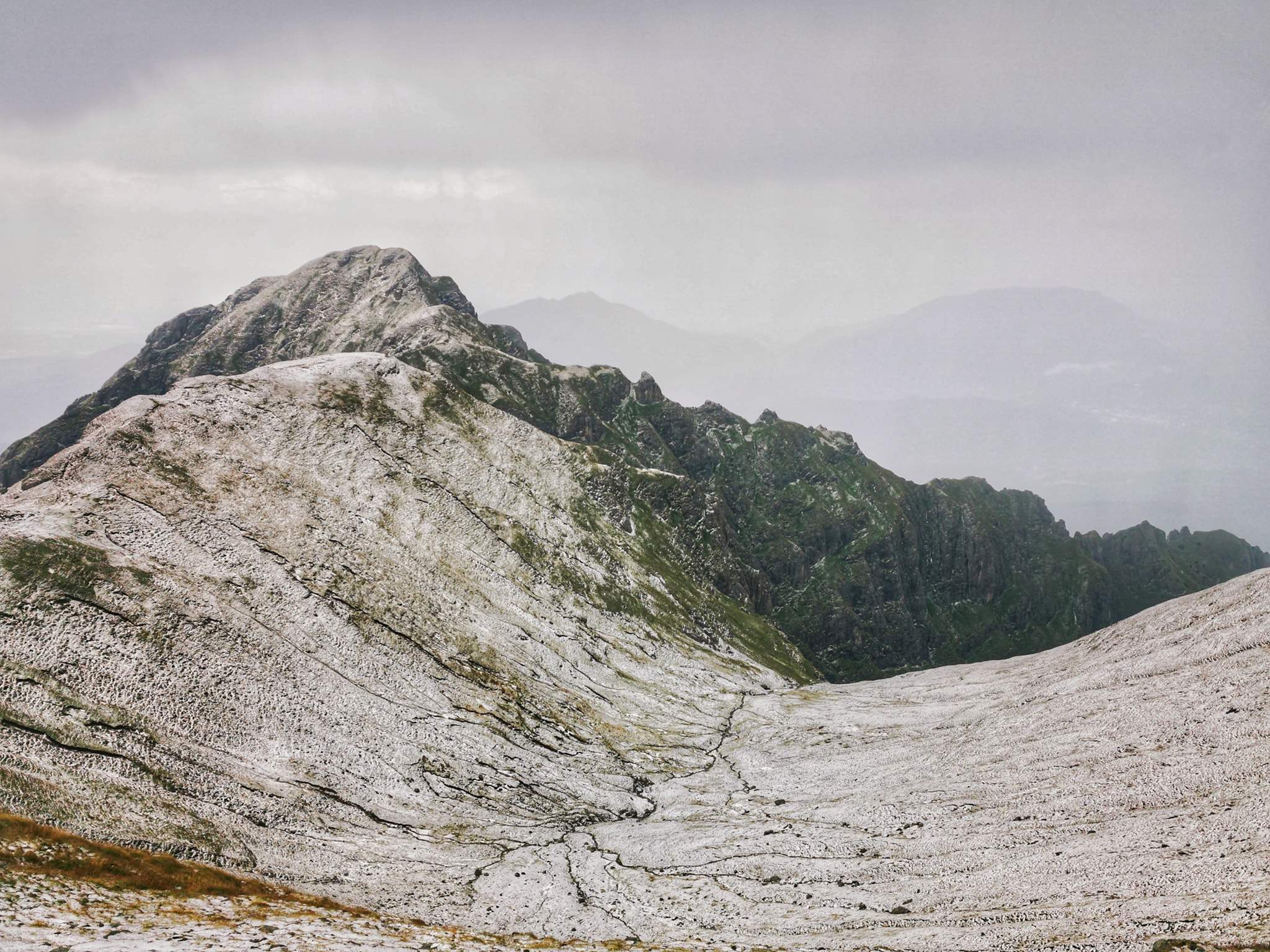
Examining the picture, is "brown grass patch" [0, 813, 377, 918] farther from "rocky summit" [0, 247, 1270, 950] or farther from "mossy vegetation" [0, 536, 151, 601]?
"mossy vegetation" [0, 536, 151, 601]

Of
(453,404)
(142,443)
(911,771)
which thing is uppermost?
(453,404)

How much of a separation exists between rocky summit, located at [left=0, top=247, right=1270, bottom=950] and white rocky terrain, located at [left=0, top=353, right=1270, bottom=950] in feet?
1.58

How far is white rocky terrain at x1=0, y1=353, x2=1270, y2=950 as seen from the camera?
62.1 metres

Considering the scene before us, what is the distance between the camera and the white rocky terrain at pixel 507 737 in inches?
2445

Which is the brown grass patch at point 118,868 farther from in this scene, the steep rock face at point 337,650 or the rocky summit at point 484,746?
the steep rock face at point 337,650

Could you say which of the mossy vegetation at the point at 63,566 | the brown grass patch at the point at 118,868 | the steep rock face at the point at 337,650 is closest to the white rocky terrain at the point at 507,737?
the mossy vegetation at the point at 63,566

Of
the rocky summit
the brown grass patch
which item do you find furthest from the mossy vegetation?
the brown grass patch

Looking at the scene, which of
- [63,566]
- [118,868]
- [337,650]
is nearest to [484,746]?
[337,650]

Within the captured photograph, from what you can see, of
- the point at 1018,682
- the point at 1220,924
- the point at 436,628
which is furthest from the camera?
the point at 436,628

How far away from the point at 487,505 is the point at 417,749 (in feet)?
240

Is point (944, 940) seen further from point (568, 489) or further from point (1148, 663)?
point (568, 489)

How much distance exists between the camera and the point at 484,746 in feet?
346

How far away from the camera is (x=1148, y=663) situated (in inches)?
3693

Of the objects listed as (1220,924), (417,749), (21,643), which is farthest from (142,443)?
(1220,924)
